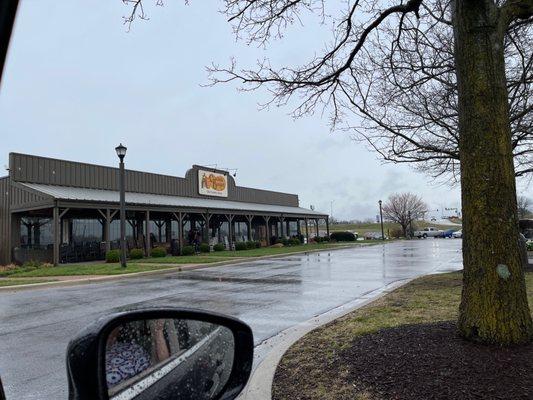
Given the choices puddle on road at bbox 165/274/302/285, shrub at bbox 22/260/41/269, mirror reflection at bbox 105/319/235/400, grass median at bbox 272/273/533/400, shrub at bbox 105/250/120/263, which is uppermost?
mirror reflection at bbox 105/319/235/400

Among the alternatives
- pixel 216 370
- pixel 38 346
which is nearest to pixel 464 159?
pixel 216 370

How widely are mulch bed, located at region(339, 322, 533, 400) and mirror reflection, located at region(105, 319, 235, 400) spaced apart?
2.06m

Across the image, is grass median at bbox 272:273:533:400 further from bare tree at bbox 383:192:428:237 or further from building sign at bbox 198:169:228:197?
bare tree at bbox 383:192:428:237

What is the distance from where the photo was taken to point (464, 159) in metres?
4.48

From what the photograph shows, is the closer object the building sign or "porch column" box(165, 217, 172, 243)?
"porch column" box(165, 217, 172, 243)

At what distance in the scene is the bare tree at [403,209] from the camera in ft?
244

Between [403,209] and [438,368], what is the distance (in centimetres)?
7470

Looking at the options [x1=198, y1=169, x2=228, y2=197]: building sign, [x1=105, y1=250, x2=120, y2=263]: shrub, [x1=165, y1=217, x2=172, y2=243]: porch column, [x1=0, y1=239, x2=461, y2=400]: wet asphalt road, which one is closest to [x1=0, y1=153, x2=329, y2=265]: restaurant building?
[x1=165, y1=217, x2=172, y2=243]: porch column

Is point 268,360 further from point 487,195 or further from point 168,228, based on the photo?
point 168,228

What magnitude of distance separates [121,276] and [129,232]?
14522mm

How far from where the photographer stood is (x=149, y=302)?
32.7ft

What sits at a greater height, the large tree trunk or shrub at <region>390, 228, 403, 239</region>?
the large tree trunk

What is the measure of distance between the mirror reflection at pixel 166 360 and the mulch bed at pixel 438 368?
206 centimetres

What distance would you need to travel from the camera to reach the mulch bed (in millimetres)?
3412
